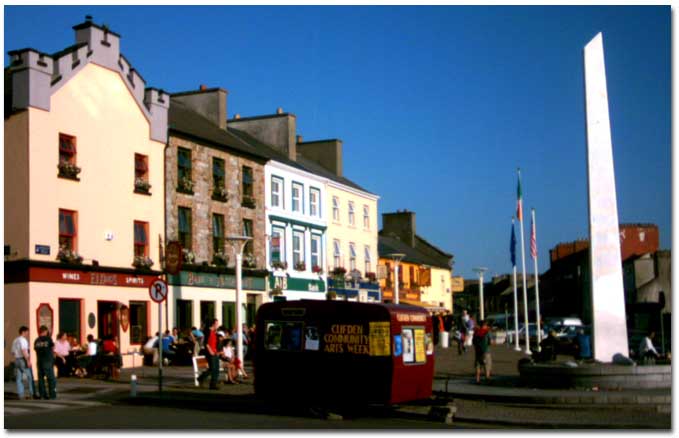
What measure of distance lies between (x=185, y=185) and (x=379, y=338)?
68.4ft

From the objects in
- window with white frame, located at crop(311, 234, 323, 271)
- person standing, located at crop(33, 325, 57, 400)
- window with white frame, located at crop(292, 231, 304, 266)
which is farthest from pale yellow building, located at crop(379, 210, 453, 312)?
person standing, located at crop(33, 325, 57, 400)

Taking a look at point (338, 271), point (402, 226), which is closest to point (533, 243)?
point (338, 271)

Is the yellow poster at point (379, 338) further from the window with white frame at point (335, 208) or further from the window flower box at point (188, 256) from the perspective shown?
the window with white frame at point (335, 208)

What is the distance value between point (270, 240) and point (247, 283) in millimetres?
2565

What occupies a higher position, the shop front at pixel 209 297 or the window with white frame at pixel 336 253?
the window with white frame at pixel 336 253

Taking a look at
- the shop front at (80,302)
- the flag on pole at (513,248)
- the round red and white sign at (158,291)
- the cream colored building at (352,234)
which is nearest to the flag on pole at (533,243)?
the flag on pole at (513,248)

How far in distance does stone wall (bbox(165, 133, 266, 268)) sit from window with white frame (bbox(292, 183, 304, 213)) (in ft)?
11.3

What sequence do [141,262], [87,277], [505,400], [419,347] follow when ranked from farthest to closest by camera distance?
1. [141,262]
2. [87,277]
3. [505,400]
4. [419,347]

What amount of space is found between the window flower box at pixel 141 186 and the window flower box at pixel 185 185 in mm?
1943

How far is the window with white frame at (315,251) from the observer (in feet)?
153

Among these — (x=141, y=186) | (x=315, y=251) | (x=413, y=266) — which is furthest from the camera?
(x=413, y=266)

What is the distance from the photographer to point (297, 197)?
4519cm

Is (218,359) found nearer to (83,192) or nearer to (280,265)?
(83,192)

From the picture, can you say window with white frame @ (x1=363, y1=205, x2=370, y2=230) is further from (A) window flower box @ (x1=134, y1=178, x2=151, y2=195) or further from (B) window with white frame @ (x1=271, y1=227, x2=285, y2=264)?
(A) window flower box @ (x1=134, y1=178, x2=151, y2=195)
